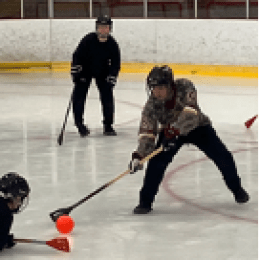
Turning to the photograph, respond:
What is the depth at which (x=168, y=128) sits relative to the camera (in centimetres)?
516

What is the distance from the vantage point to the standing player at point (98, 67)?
28.0 ft

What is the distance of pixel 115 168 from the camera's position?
280 inches

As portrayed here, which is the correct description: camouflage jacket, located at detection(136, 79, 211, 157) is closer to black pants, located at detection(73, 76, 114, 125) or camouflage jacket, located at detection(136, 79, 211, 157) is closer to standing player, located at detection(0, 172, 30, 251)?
standing player, located at detection(0, 172, 30, 251)

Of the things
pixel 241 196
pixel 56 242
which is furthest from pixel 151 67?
pixel 56 242

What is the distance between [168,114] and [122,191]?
4.03ft

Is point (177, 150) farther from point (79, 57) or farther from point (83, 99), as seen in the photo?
point (83, 99)

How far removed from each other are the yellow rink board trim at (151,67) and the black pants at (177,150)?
28.3 feet

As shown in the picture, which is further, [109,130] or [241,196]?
Result: [109,130]

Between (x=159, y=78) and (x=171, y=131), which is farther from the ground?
(x=159, y=78)

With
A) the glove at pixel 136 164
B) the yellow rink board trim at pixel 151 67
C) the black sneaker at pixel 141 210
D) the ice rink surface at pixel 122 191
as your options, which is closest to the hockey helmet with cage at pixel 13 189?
the ice rink surface at pixel 122 191

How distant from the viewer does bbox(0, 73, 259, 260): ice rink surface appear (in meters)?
4.72

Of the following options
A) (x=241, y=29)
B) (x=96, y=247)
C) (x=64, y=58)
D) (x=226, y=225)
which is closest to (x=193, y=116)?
(x=226, y=225)

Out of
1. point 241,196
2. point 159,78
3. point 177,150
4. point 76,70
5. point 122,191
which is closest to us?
point 159,78

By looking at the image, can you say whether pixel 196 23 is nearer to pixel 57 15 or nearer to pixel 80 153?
pixel 57 15
